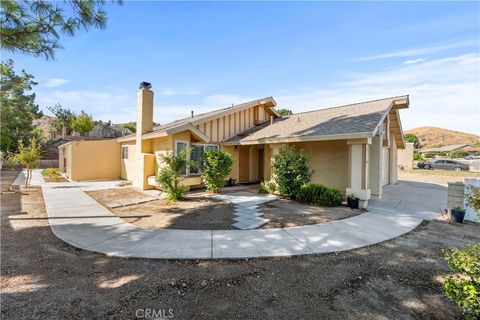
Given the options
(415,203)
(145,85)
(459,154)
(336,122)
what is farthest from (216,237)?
(459,154)

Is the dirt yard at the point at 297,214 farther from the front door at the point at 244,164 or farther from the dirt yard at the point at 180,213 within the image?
the front door at the point at 244,164

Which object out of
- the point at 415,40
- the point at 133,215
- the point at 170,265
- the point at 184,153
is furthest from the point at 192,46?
the point at 170,265

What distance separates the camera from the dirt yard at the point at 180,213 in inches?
254

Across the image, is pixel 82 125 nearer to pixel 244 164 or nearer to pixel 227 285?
pixel 244 164

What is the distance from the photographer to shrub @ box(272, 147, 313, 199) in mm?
9742

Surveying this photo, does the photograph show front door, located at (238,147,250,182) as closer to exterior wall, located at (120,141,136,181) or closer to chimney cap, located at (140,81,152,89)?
chimney cap, located at (140,81,152,89)

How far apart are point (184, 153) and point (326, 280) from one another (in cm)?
749

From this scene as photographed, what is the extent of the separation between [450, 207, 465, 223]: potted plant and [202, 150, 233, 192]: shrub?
8.42m

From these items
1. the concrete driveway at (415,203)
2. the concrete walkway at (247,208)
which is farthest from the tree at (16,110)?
the concrete driveway at (415,203)

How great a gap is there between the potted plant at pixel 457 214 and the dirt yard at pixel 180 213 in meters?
7.12

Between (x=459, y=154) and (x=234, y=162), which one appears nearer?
(x=234, y=162)

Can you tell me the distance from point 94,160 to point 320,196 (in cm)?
1618

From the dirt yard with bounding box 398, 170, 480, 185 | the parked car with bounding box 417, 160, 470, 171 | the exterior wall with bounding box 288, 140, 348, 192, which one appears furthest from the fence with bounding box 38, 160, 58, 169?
the parked car with bounding box 417, 160, 470, 171

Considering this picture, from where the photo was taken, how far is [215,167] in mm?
10719
